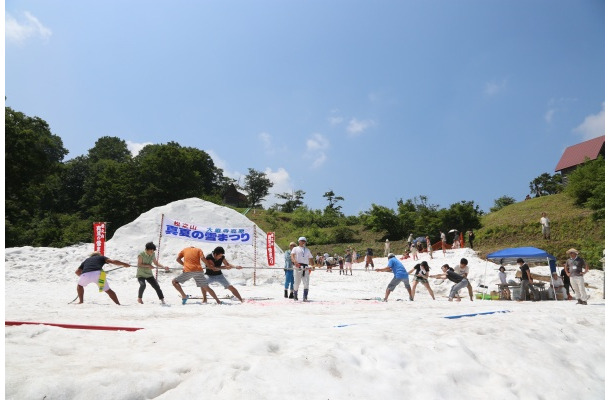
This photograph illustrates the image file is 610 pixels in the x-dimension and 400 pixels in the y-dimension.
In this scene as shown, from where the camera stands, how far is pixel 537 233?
27469 millimetres

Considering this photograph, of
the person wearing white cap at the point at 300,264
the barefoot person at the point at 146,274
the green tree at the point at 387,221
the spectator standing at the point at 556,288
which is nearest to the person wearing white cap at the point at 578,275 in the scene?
the spectator standing at the point at 556,288

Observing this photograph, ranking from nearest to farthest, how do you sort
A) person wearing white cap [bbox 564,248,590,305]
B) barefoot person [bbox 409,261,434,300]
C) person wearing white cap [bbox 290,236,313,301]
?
person wearing white cap [bbox 564,248,590,305] → person wearing white cap [bbox 290,236,313,301] → barefoot person [bbox 409,261,434,300]

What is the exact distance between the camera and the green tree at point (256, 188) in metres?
77.6

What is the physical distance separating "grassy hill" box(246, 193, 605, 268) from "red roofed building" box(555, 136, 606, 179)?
366 inches

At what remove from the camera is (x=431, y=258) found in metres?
23.2

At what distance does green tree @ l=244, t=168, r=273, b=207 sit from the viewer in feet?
254

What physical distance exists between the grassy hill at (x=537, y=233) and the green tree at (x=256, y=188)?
1338 inches

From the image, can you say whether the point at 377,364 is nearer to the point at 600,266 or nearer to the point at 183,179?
the point at 600,266

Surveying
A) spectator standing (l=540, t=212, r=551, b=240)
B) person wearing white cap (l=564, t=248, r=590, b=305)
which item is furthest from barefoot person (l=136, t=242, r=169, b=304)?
spectator standing (l=540, t=212, r=551, b=240)

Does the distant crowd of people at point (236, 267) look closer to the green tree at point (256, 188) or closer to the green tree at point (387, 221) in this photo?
the green tree at point (387, 221)

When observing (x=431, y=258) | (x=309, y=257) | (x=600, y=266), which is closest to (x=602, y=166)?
(x=600, y=266)

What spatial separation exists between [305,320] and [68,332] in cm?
304

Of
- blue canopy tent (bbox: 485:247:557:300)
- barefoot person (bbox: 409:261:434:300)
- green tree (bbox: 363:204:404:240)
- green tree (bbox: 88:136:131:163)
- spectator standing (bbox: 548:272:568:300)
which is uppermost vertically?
green tree (bbox: 88:136:131:163)

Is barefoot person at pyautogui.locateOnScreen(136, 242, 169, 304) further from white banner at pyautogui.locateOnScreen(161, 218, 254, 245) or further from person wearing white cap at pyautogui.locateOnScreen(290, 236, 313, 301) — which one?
white banner at pyautogui.locateOnScreen(161, 218, 254, 245)
